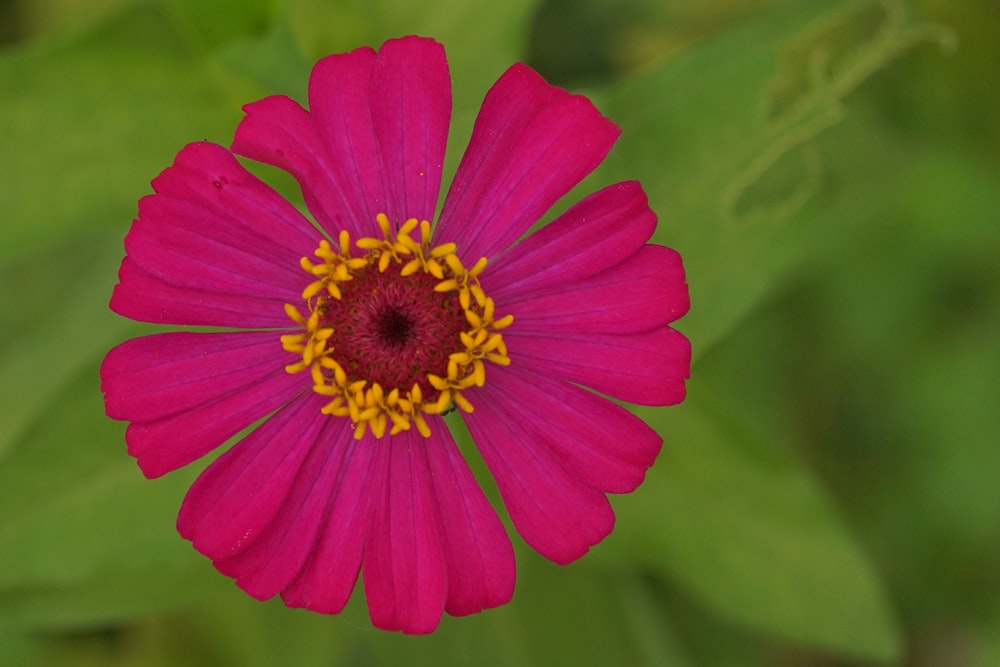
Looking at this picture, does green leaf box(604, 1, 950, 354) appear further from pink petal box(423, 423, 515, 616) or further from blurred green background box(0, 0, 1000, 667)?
pink petal box(423, 423, 515, 616)

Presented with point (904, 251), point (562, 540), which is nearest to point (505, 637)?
point (562, 540)

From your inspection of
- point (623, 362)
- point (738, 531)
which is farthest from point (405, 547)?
point (738, 531)

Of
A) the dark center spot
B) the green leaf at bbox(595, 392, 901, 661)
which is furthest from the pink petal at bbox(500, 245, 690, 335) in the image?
the green leaf at bbox(595, 392, 901, 661)

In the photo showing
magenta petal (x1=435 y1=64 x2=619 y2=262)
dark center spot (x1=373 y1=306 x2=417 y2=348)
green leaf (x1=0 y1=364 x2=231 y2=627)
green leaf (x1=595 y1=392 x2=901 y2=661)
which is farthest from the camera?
green leaf (x1=595 y1=392 x2=901 y2=661)

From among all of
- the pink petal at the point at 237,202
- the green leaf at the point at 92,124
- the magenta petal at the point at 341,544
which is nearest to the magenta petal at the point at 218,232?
the pink petal at the point at 237,202

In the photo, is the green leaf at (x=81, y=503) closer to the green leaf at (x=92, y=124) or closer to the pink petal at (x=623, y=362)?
the green leaf at (x=92, y=124)

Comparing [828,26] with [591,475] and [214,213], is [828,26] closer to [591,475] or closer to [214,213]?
[591,475]
